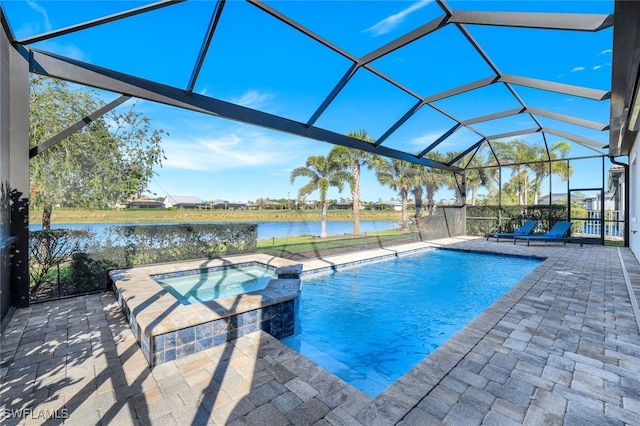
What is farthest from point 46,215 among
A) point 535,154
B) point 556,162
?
point 535,154

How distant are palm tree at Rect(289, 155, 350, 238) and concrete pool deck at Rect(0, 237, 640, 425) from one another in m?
14.5

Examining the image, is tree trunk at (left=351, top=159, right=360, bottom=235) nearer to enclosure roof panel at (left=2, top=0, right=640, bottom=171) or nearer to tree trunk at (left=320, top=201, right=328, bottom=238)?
tree trunk at (left=320, top=201, right=328, bottom=238)

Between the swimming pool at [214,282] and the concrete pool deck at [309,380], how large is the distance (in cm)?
214

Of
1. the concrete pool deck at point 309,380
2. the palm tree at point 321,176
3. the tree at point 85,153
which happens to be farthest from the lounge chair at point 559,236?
the tree at point 85,153

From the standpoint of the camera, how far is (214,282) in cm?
677

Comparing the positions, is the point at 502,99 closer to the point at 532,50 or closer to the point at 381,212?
the point at 532,50

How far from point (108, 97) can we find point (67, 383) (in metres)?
6.94

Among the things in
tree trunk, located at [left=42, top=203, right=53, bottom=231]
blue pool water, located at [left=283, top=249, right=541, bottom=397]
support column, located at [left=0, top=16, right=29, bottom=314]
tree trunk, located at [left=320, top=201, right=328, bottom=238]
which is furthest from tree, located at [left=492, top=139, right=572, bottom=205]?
tree trunk, located at [left=42, top=203, right=53, bottom=231]

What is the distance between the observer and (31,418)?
2129 mm

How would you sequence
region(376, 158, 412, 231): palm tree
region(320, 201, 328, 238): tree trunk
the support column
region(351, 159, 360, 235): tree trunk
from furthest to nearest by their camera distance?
region(376, 158, 412, 231): palm tree, region(351, 159, 360, 235): tree trunk, region(320, 201, 328, 238): tree trunk, the support column

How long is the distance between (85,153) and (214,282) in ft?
14.2

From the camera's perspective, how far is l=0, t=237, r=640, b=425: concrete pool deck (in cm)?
215

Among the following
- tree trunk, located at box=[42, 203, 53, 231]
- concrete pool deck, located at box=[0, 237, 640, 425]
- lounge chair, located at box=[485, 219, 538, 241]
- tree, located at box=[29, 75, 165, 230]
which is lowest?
concrete pool deck, located at box=[0, 237, 640, 425]

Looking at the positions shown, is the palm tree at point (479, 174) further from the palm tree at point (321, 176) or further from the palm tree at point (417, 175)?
the palm tree at point (321, 176)
